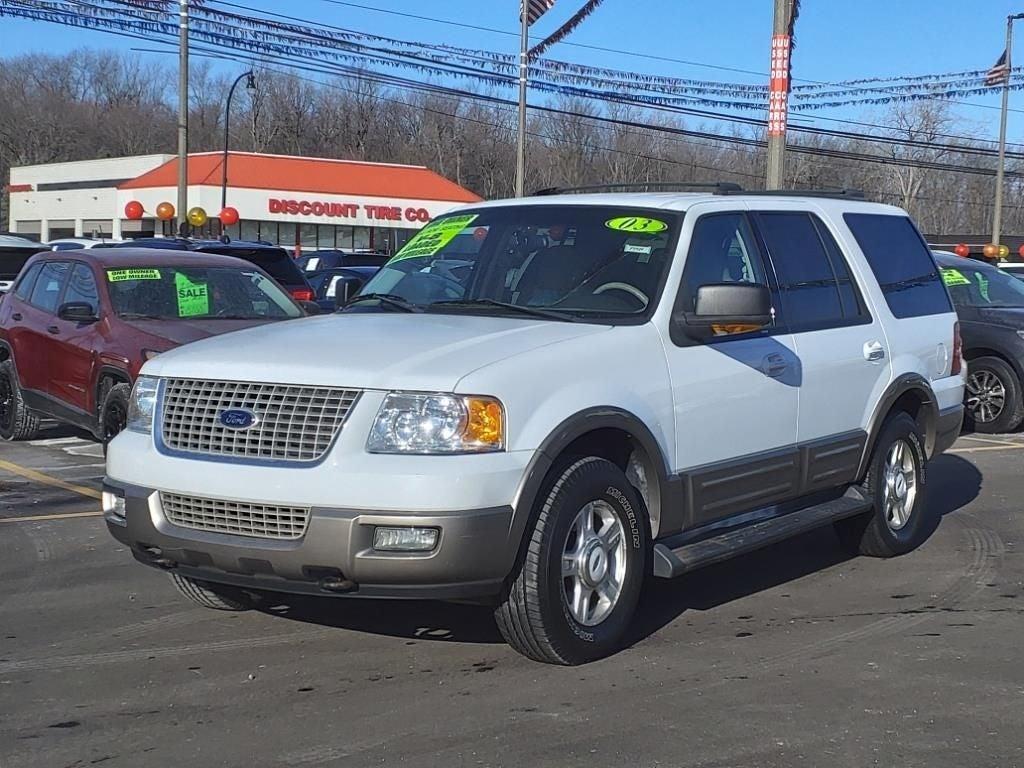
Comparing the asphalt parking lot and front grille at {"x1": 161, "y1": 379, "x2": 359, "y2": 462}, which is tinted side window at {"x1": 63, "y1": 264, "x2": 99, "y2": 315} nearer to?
the asphalt parking lot

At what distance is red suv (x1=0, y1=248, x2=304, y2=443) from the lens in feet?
31.1

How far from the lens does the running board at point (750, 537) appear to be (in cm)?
544

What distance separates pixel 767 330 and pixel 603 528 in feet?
4.95

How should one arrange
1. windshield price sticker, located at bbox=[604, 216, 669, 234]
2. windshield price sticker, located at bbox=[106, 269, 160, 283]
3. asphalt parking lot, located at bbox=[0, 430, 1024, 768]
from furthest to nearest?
1. windshield price sticker, located at bbox=[106, 269, 160, 283]
2. windshield price sticker, located at bbox=[604, 216, 669, 234]
3. asphalt parking lot, located at bbox=[0, 430, 1024, 768]

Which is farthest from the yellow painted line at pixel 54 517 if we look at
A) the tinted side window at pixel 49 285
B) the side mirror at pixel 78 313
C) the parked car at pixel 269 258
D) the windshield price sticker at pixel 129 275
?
the parked car at pixel 269 258

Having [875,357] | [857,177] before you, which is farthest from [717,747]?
[857,177]

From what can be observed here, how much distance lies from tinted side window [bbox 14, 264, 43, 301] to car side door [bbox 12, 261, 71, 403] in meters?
0.10

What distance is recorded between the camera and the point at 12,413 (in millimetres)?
11477

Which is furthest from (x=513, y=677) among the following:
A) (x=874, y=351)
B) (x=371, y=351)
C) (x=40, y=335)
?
(x=40, y=335)

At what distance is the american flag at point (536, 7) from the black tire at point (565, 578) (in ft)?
80.5

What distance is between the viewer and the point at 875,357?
6.92 m

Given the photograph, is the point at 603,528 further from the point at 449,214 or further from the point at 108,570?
the point at 108,570

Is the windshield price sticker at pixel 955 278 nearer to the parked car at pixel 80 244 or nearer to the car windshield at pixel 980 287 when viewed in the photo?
the car windshield at pixel 980 287

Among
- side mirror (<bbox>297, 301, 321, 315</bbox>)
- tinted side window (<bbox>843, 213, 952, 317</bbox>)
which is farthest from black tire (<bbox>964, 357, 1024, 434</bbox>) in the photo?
side mirror (<bbox>297, 301, 321, 315</bbox>)
